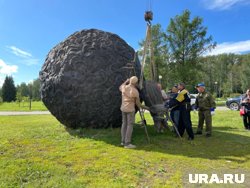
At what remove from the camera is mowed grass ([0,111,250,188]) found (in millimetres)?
4223

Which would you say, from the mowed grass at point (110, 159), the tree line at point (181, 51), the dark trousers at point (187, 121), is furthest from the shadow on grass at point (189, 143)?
the tree line at point (181, 51)

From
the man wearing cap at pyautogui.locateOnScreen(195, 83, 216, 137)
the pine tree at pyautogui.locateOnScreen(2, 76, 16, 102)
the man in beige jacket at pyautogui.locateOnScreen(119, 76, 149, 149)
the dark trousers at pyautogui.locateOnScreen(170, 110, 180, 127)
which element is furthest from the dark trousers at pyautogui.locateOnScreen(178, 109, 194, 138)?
the pine tree at pyautogui.locateOnScreen(2, 76, 16, 102)

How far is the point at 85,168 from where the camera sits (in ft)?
15.6

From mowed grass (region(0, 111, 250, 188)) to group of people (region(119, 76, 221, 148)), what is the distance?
359 mm

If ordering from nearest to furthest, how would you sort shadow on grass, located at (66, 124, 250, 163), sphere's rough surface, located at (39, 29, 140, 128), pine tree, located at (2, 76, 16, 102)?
1. shadow on grass, located at (66, 124, 250, 163)
2. sphere's rough surface, located at (39, 29, 140, 128)
3. pine tree, located at (2, 76, 16, 102)

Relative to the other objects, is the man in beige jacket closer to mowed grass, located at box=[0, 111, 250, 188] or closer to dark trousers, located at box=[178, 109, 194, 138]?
mowed grass, located at box=[0, 111, 250, 188]

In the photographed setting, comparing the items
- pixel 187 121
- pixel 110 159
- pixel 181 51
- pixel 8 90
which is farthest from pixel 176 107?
pixel 8 90

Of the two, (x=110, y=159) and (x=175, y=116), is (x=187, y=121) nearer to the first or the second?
(x=175, y=116)

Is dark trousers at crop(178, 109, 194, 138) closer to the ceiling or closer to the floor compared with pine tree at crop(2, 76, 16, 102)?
closer to the floor

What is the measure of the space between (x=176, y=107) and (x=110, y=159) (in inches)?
125

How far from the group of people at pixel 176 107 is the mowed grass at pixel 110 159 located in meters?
0.36

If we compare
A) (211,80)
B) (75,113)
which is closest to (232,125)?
(75,113)

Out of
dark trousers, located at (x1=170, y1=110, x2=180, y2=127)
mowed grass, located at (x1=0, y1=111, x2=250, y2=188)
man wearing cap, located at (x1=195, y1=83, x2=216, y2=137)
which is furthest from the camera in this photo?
man wearing cap, located at (x1=195, y1=83, x2=216, y2=137)

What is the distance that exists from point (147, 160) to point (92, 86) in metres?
2.98
